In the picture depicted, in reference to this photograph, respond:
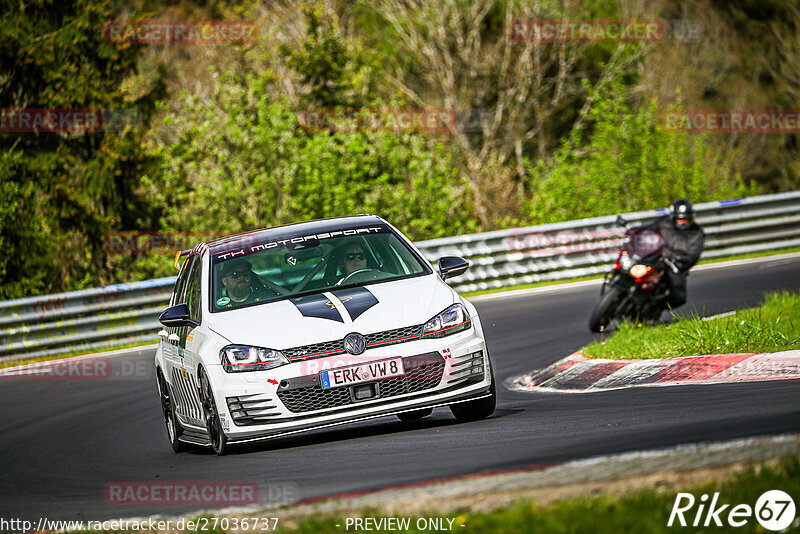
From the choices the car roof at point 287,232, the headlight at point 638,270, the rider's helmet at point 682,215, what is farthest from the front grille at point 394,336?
the rider's helmet at point 682,215

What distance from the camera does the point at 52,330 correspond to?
60.4 feet

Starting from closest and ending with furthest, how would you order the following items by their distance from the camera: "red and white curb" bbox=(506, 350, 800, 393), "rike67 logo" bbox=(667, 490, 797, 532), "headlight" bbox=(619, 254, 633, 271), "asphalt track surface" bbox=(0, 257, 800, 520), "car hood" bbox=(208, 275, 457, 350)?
1. "rike67 logo" bbox=(667, 490, 797, 532)
2. "asphalt track surface" bbox=(0, 257, 800, 520)
3. "car hood" bbox=(208, 275, 457, 350)
4. "red and white curb" bbox=(506, 350, 800, 393)
5. "headlight" bbox=(619, 254, 633, 271)

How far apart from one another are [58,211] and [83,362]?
39.1 ft

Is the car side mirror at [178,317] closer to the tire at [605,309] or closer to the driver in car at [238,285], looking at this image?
the driver in car at [238,285]

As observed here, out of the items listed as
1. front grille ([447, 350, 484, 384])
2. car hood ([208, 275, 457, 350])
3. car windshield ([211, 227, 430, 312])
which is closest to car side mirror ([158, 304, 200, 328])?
car windshield ([211, 227, 430, 312])

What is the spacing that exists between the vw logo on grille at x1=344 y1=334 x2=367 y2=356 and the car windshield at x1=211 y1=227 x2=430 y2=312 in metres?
0.88

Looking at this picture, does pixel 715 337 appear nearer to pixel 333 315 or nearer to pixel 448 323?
pixel 448 323

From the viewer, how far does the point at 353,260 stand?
9.40 m

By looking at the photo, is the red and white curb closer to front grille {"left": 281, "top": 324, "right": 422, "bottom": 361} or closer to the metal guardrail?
front grille {"left": 281, "top": 324, "right": 422, "bottom": 361}

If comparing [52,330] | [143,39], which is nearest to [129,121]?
[143,39]

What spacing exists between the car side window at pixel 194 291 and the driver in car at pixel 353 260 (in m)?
1.09

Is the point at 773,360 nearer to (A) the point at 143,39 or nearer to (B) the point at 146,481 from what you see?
(B) the point at 146,481

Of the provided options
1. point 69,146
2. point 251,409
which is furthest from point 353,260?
point 69,146

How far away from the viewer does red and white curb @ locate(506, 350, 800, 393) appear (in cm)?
948
